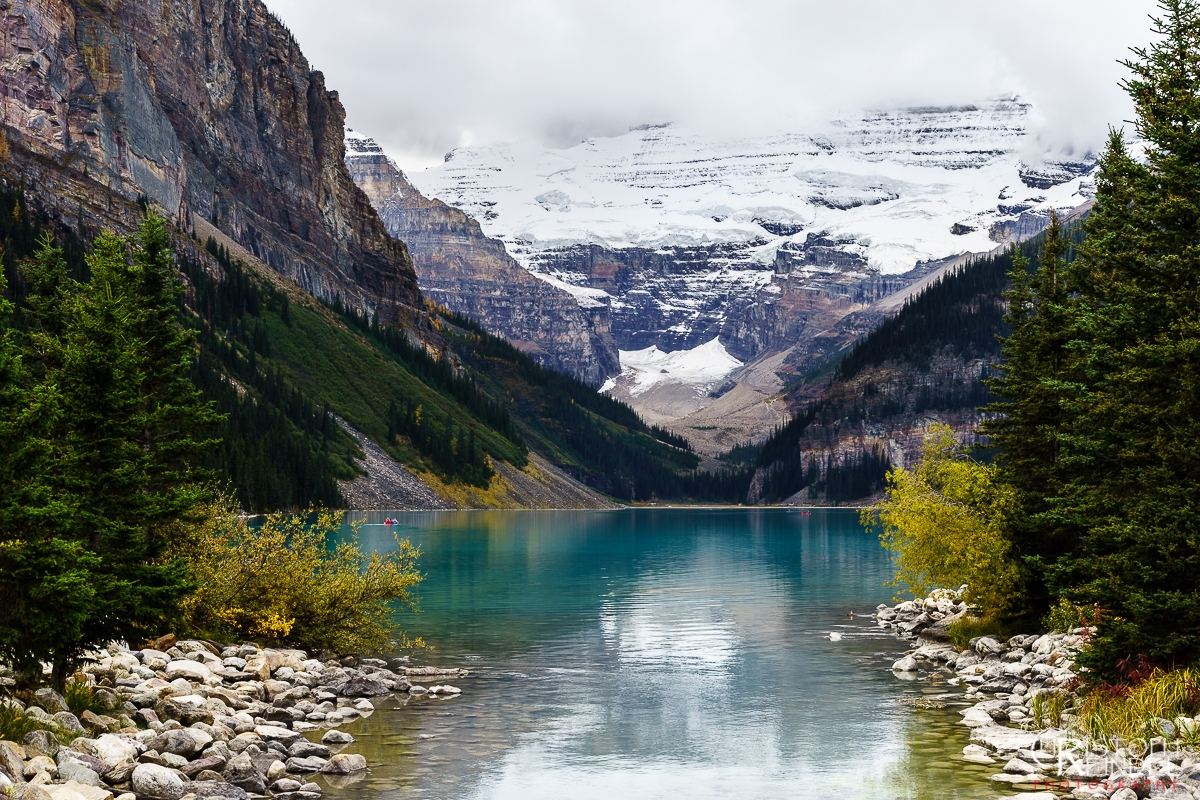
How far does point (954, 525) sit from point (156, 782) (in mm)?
40127

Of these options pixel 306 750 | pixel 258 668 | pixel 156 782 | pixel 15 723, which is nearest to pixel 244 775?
pixel 156 782

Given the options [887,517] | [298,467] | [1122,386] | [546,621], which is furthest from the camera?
[298,467]

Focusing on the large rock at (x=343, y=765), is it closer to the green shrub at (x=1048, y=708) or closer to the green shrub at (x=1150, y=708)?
the green shrub at (x=1150, y=708)

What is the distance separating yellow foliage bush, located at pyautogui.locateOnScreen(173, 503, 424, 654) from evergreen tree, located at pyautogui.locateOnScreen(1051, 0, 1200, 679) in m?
25.7

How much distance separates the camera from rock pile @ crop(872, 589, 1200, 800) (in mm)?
28000

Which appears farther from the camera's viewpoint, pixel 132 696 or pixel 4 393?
pixel 132 696

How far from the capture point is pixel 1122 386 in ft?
108

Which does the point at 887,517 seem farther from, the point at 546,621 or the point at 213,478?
the point at 213,478

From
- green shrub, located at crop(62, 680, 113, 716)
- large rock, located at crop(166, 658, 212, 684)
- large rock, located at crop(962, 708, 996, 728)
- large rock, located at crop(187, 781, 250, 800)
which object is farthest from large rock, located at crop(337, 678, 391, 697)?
large rock, located at crop(962, 708, 996, 728)

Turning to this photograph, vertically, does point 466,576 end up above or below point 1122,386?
below

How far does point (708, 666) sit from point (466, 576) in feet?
154

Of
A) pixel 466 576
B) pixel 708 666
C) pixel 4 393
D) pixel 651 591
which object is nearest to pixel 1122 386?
pixel 708 666

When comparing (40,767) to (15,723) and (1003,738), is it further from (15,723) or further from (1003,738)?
(1003,738)

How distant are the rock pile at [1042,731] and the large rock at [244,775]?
19259 millimetres
